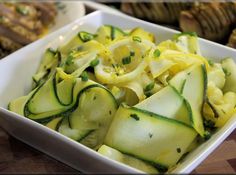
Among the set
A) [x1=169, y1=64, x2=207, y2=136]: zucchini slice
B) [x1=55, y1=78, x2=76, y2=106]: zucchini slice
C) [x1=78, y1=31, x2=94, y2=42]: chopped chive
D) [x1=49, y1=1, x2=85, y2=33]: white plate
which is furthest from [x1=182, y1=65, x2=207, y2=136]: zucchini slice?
[x1=49, y1=1, x2=85, y2=33]: white plate

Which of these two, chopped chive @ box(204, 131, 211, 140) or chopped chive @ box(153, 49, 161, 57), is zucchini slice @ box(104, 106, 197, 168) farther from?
chopped chive @ box(153, 49, 161, 57)

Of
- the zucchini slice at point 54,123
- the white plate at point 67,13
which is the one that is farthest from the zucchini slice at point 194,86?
the white plate at point 67,13

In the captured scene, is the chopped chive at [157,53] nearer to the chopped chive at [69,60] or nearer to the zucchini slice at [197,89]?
the zucchini slice at [197,89]

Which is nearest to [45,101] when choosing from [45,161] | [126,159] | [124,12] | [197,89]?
[45,161]

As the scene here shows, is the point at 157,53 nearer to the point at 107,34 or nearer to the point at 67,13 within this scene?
the point at 107,34

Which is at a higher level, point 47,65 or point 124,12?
point 47,65

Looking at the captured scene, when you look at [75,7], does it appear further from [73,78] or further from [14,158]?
[14,158]
